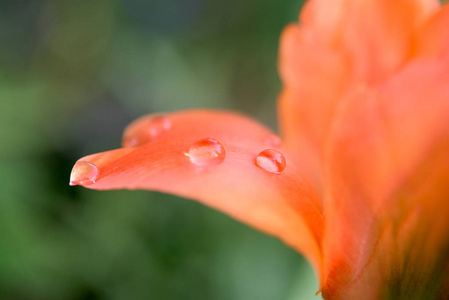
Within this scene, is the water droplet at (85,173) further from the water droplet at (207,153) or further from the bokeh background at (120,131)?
the bokeh background at (120,131)

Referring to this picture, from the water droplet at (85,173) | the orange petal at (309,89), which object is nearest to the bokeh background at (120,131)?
the orange petal at (309,89)

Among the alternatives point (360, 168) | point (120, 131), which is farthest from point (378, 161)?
point (120, 131)

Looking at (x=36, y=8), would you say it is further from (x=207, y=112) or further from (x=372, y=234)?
(x=372, y=234)

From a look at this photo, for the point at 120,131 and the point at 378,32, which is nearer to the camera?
the point at 378,32

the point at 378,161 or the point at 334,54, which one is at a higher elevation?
the point at 334,54

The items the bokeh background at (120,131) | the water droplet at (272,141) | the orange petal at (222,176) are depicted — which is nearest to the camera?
the orange petal at (222,176)

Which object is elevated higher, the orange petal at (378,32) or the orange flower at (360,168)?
the orange petal at (378,32)

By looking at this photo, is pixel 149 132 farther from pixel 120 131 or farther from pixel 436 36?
pixel 120 131

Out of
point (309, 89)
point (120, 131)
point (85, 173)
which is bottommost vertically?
point (85, 173)
